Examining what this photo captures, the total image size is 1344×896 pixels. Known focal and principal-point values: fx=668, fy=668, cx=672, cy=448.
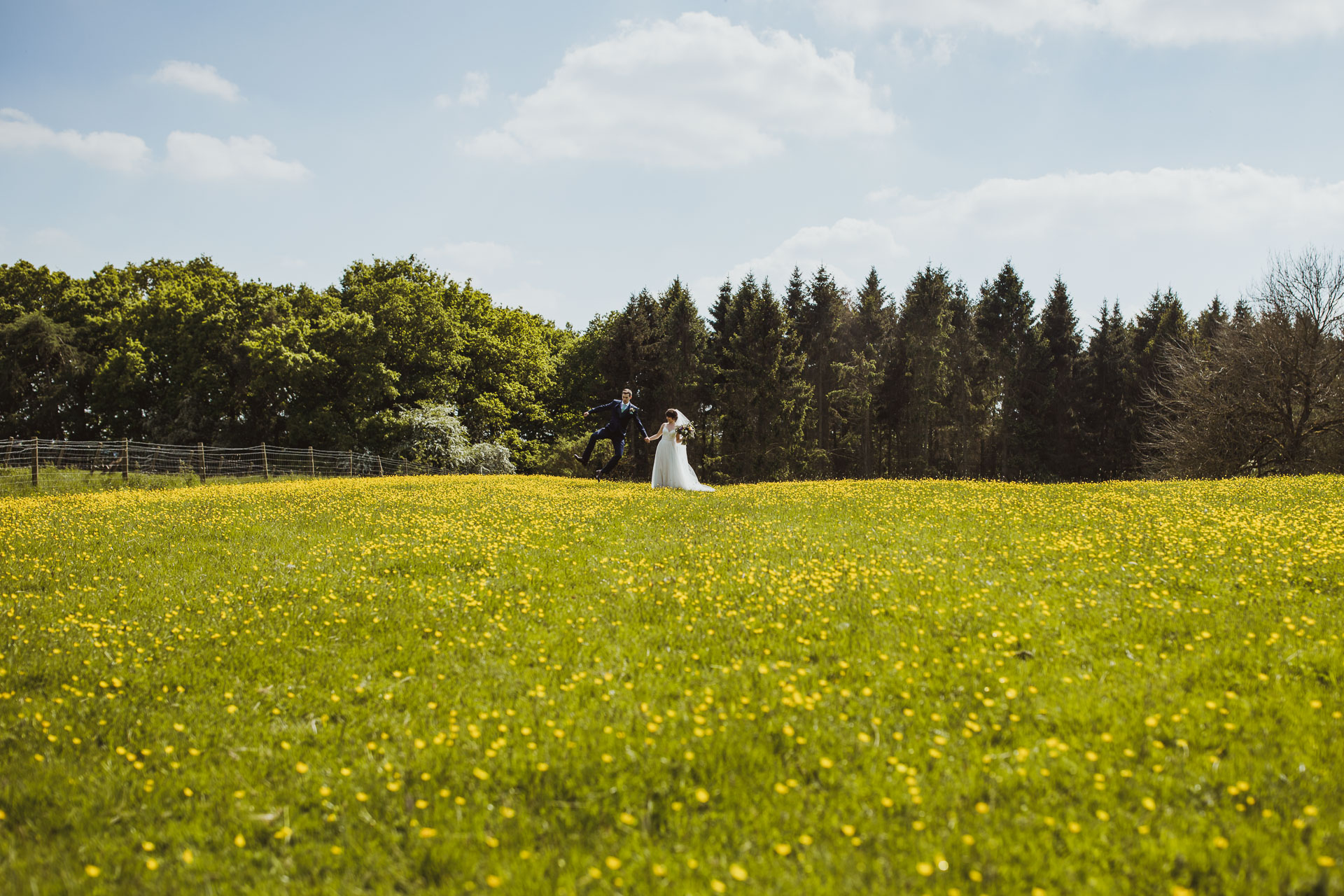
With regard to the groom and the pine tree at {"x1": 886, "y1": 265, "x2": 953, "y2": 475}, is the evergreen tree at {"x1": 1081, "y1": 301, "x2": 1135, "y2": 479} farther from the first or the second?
the groom

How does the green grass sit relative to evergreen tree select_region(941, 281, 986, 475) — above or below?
below

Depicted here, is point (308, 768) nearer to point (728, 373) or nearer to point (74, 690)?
point (74, 690)

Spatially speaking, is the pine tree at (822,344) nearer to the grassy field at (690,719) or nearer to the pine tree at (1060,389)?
the pine tree at (1060,389)

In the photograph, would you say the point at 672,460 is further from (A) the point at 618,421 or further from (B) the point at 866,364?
(B) the point at 866,364

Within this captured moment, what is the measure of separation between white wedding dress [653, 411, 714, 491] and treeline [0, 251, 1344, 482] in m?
26.5

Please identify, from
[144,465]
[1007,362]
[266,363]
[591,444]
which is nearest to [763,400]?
[1007,362]

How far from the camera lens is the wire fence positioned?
81.5 ft

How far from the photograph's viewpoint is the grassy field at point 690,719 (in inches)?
138

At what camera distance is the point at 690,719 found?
4977mm

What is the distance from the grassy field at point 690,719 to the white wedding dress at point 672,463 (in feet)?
34.1

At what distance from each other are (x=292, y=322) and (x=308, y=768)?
4610 centimetres

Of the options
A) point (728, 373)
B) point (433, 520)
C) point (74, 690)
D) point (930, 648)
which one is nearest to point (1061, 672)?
point (930, 648)

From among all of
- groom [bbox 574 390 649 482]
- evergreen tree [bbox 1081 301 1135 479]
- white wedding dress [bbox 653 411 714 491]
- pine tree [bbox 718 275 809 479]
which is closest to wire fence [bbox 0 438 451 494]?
groom [bbox 574 390 649 482]

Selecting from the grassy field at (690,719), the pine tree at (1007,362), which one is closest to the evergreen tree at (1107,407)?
the pine tree at (1007,362)
